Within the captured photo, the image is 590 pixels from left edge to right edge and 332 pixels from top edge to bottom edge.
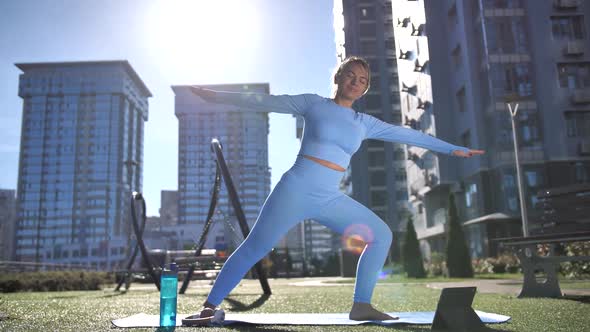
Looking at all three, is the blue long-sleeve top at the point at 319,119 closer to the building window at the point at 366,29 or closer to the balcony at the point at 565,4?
the balcony at the point at 565,4

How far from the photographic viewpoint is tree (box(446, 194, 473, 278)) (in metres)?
22.2

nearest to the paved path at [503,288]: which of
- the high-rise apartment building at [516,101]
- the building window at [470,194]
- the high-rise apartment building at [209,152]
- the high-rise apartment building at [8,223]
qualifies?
the high-rise apartment building at [516,101]

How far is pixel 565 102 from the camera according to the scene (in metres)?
30.8

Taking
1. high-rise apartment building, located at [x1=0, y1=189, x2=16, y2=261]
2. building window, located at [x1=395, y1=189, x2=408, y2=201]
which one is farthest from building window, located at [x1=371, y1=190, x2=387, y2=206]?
high-rise apartment building, located at [x1=0, y1=189, x2=16, y2=261]

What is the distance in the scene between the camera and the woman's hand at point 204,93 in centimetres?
404

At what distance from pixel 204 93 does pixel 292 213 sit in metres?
1.17

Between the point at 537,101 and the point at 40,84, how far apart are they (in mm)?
134225

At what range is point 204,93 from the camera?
13.4 ft

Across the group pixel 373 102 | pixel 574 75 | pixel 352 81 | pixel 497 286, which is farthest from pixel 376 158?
pixel 352 81

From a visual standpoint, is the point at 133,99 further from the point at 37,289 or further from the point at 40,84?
the point at 37,289

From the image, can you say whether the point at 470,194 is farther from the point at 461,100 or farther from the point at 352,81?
the point at 352,81

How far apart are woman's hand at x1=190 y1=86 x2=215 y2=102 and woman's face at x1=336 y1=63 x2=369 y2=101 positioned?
3.44ft

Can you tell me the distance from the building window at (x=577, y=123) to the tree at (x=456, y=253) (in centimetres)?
1267

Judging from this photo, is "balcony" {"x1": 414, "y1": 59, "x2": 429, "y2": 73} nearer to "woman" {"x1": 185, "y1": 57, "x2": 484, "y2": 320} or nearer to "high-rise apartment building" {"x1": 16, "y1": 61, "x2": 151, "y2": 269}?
"woman" {"x1": 185, "y1": 57, "x2": 484, "y2": 320}
